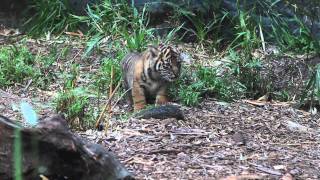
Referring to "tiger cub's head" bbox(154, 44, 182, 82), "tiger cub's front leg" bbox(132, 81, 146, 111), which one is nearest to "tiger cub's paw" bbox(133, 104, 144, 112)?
"tiger cub's front leg" bbox(132, 81, 146, 111)

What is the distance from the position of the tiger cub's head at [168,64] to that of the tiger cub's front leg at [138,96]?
0.84 ft

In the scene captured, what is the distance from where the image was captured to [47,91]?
275 inches

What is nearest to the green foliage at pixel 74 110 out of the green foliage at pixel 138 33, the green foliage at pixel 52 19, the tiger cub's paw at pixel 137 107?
the tiger cub's paw at pixel 137 107

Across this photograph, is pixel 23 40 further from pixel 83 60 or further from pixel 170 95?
pixel 170 95

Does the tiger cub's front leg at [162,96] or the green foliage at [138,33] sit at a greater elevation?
the green foliage at [138,33]

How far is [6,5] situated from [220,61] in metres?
3.84

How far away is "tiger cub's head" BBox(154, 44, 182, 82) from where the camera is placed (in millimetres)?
6410

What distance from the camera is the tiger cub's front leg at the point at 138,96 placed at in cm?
634

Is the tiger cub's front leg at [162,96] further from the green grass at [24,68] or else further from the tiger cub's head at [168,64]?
the green grass at [24,68]

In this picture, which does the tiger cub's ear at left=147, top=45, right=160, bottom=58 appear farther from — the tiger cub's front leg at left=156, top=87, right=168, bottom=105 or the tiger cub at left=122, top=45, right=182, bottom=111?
the tiger cub's front leg at left=156, top=87, right=168, bottom=105

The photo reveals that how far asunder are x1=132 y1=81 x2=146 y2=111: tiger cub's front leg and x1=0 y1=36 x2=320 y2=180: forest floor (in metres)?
0.21

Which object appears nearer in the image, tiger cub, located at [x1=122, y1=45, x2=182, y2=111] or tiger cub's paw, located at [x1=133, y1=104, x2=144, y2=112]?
tiger cub's paw, located at [x1=133, y1=104, x2=144, y2=112]

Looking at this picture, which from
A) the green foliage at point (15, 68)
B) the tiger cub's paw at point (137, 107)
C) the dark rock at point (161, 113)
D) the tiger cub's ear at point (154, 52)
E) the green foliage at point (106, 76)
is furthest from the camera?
the green foliage at point (15, 68)

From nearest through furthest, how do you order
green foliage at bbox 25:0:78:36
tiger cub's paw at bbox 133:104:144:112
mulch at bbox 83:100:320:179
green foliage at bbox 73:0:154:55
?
mulch at bbox 83:100:320:179 < tiger cub's paw at bbox 133:104:144:112 < green foliage at bbox 73:0:154:55 < green foliage at bbox 25:0:78:36
